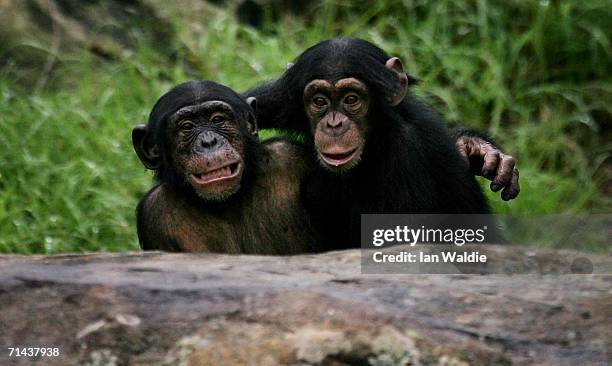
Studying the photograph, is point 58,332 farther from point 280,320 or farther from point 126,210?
point 126,210

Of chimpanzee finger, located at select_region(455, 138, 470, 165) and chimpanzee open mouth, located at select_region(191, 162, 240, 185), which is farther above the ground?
chimpanzee finger, located at select_region(455, 138, 470, 165)

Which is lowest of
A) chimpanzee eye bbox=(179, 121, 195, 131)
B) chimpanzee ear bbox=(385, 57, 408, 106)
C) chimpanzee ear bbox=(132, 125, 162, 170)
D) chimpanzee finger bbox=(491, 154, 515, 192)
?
chimpanzee finger bbox=(491, 154, 515, 192)

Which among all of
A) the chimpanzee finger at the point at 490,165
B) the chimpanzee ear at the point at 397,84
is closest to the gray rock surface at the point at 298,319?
the chimpanzee finger at the point at 490,165

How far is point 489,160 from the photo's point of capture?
4961 mm

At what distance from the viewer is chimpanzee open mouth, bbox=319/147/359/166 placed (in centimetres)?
475

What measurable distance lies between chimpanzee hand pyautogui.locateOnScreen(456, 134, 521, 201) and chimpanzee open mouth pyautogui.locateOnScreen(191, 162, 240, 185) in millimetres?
1167

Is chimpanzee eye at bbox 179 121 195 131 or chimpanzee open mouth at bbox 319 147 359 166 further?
chimpanzee eye at bbox 179 121 195 131

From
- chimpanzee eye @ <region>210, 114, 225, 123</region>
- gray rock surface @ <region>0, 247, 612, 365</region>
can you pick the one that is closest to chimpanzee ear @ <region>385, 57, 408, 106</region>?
chimpanzee eye @ <region>210, 114, 225, 123</region>

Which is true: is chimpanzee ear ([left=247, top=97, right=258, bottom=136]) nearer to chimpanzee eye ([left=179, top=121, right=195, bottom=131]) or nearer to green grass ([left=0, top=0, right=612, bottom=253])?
chimpanzee eye ([left=179, top=121, right=195, bottom=131])

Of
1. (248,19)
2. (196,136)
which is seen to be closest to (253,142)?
(196,136)

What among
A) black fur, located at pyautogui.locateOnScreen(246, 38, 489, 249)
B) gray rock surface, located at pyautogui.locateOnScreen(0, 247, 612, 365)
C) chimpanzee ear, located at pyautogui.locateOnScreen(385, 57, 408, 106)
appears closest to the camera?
gray rock surface, located at pyautogui.locateOnScreen(0, 247, 612, 365)

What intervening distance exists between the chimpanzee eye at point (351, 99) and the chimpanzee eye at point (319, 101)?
0.33ft

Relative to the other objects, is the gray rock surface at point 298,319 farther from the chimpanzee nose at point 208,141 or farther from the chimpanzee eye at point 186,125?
the chimpanzee eye at point 186,125

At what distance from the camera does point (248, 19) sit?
30.8 feet
